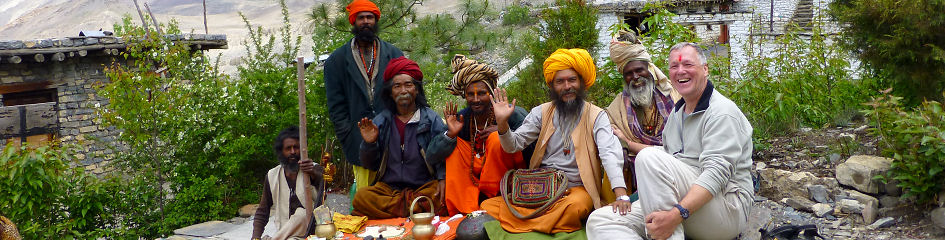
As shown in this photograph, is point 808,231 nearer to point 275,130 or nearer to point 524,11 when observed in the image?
point 275,130

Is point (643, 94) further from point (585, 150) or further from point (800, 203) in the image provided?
point (800, 203)

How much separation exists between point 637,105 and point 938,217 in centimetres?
207

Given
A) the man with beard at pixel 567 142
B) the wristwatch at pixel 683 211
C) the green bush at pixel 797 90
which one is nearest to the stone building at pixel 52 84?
the man with beard at pixel 567 142

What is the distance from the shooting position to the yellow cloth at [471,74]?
476 centimetres

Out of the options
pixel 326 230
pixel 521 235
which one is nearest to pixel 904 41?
pixel 521 235

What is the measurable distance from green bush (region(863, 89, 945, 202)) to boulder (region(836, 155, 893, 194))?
7cm

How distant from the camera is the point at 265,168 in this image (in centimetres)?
788

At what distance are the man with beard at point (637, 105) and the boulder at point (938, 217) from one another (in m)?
1.82

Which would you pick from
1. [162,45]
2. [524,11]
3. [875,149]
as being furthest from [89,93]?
[524,11]

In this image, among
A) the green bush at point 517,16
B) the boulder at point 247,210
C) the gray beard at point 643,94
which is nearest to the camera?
the gray beard at point 643,94

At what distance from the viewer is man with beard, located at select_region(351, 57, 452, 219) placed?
16.2 ft

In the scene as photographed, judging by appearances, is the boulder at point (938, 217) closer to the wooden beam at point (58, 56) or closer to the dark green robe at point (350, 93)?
the dark green robe at point (350, 93)

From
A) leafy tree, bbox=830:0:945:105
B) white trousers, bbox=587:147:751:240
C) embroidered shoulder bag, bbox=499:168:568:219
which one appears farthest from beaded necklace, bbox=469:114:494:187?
leafy tree, bbox=830:0:945:105

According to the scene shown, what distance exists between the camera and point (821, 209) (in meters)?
4.99
